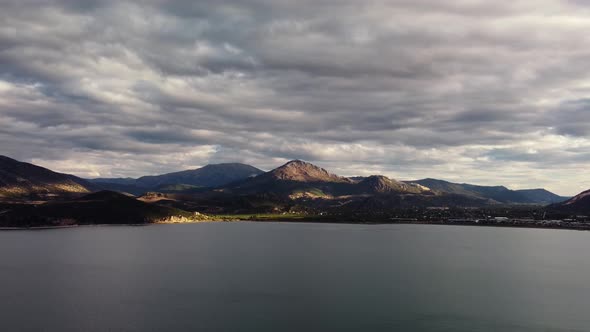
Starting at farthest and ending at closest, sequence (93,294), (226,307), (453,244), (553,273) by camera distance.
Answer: (453,244) < (553,273) < (93,294) < (226,307)

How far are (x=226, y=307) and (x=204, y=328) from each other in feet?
38.7

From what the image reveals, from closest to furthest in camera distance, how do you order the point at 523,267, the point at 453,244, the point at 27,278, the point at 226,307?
the point at 226,307
the point at 27,278
the point at 523,267
the point at 453,244

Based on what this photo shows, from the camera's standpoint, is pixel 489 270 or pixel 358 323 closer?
pixel 358 323

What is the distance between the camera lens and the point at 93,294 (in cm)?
8875

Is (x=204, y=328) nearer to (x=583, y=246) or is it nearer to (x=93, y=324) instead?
(x=93, y=324)

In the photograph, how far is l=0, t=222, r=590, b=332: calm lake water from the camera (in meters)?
71.2

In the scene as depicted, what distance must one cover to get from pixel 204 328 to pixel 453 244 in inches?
5813

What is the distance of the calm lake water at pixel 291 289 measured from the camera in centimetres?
7125

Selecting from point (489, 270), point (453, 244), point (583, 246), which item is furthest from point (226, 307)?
point (583, 246)

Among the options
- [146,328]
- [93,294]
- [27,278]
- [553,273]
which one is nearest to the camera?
[146,328]

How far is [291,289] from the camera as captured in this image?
9500 centimetres

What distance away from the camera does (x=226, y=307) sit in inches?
3115

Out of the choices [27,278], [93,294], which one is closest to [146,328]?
[93,294]

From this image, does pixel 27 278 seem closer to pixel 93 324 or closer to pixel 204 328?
pixel 93 324
